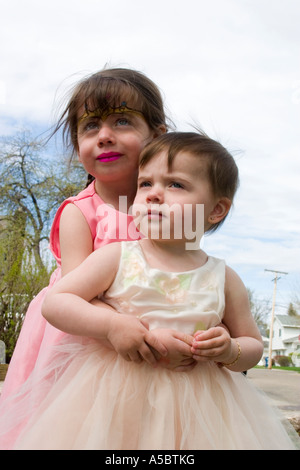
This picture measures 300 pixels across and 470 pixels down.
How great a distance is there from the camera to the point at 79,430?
149 cm

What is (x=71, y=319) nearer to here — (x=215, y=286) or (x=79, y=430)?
(x=79, y=430)

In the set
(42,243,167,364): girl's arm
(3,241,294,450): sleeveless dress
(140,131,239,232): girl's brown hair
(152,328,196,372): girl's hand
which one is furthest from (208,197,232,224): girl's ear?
(152,328,196,372): girl's hand

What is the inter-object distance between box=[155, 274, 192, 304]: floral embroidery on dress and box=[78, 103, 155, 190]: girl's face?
60 cm

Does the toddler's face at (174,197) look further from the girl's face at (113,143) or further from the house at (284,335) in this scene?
the house at (284,335)

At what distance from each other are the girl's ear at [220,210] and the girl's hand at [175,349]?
509 millimetres

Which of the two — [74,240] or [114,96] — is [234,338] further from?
[114,96]

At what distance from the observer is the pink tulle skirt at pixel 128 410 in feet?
4.87

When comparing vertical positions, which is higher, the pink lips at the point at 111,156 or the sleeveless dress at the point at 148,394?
the pink lips at the point at 111,156

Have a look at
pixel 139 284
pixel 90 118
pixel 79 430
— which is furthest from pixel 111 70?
pixel 79 430

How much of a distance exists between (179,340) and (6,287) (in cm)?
892

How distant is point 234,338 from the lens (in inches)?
71.5

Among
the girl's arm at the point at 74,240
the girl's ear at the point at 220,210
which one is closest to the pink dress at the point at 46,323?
the girl's arm at the point at 74,240

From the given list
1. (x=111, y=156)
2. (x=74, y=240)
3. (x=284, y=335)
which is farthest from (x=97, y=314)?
(x=284, y=335)

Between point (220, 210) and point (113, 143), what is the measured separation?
54 centimetres
